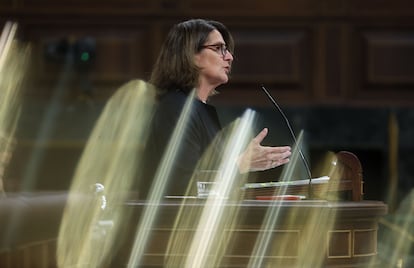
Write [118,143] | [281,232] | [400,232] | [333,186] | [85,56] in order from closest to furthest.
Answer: [281,232] < [333,186] < [400,232] < [118,143] < [85,56]

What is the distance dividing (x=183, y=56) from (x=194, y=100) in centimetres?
14

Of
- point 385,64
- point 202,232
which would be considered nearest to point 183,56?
point 202,232

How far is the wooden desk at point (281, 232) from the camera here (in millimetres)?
1800

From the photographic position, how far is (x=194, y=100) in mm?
2285

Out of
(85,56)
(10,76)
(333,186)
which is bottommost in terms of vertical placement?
(333,186)

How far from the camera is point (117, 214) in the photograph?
1.89 m

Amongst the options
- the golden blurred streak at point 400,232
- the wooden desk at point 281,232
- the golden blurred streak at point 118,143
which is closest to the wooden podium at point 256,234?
the wooden desk at point 281,232

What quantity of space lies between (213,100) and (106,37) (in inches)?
25.4

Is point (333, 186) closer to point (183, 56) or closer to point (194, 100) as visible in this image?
point (194, 100)

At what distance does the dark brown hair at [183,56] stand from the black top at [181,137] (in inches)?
1.9

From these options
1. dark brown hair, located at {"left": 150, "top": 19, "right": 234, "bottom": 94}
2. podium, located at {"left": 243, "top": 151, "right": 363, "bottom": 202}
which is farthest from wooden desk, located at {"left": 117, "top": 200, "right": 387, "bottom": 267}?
dark brown hair, located at {"left": 150, "top": 19, "right": 234, "bottom": 94}

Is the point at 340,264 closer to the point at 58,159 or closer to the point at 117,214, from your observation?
the point at 117,214

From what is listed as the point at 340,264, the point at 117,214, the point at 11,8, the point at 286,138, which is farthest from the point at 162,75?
the point at 11,8

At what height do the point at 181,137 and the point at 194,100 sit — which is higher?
the point at 194,100
